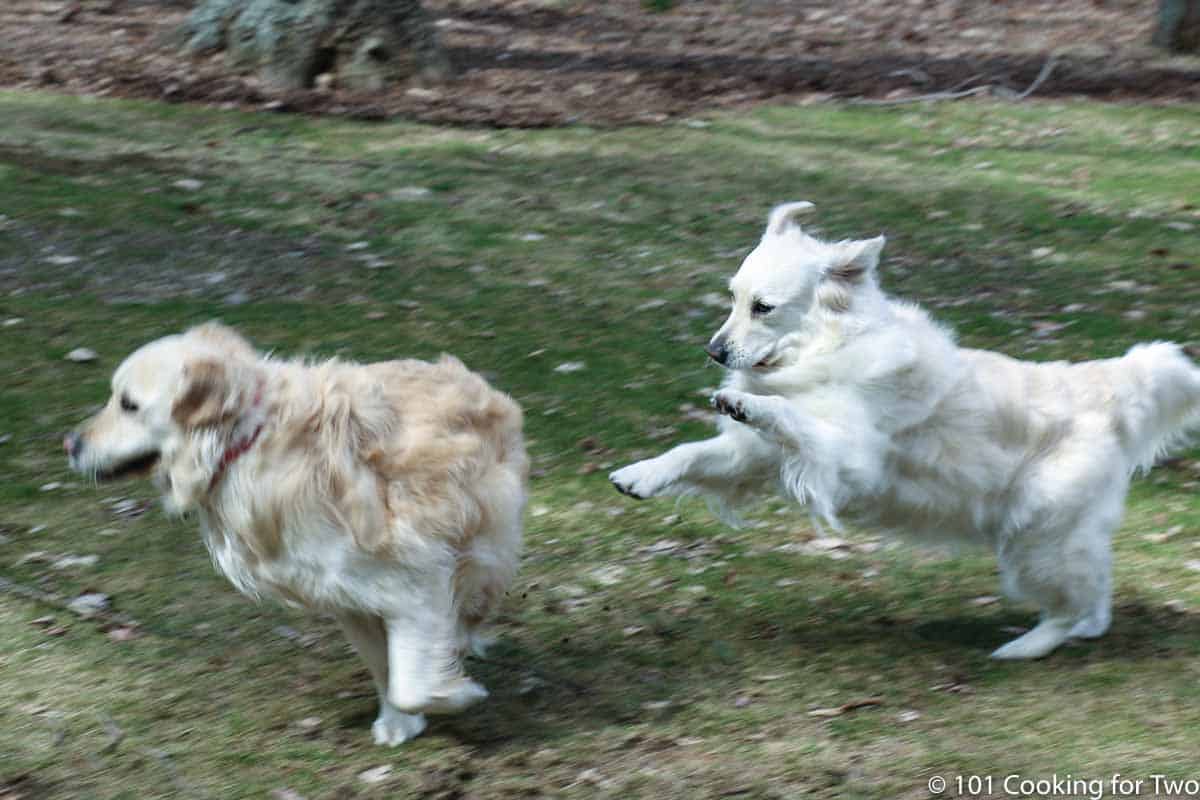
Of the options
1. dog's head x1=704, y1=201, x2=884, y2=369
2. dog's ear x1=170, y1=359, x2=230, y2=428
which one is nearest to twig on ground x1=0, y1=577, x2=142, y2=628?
dog's ear x1=170, y1=359, x2=230, y2=428

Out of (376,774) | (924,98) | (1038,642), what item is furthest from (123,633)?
(924,98)

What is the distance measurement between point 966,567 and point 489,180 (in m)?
6.79

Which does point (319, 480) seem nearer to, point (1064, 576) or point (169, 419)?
point (169, 419)

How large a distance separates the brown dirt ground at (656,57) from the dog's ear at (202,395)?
31.0ft

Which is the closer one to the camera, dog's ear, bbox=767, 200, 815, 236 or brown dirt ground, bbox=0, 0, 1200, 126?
dog's ear, bbox=767, 200, 815, 236

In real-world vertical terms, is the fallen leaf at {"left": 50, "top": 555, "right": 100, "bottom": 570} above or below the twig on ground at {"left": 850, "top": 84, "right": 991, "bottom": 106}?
below

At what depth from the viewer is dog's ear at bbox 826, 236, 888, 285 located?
5.62m

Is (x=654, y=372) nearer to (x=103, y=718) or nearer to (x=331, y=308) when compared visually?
(x=331, y=308)

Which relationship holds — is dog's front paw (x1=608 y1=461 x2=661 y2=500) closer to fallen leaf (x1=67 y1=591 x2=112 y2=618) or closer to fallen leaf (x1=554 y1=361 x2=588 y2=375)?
fallen leaf (x1=67 y1=591 x2=112 y2=618)

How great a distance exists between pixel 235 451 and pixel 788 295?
7.29 feet

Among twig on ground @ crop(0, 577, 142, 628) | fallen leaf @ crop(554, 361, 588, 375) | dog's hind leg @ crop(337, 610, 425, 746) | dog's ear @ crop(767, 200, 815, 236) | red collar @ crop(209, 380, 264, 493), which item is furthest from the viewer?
fallen leaf @ crop(554, 361, 588, 375)

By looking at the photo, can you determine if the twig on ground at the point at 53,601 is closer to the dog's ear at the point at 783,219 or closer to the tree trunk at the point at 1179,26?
the dog's ear at the point at 783,219

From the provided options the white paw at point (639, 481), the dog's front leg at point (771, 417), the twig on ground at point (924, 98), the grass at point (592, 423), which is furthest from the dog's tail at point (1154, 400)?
the twig on ground at point (924, 98)

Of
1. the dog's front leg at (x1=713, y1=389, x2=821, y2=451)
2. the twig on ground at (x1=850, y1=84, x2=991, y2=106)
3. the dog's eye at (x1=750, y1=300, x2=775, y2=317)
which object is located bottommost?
the dog's front leg at (x1=713, y1=389, x2=821, y2=451)
